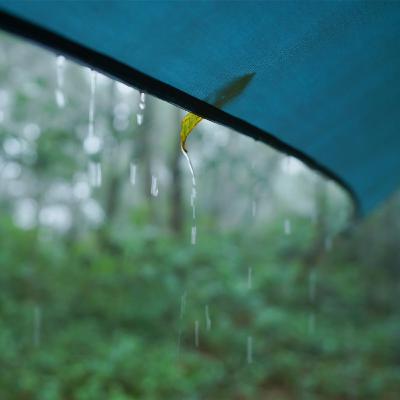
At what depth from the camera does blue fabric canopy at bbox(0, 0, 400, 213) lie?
1.04 metres

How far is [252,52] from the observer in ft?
4.49

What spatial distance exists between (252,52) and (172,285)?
5.71m

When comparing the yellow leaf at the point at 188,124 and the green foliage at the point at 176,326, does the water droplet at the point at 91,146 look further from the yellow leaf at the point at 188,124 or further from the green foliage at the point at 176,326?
the yellow leaf at the point at 188,124

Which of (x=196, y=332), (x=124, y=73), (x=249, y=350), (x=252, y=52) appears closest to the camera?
(x=124, y=73)

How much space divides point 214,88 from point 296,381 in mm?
5354

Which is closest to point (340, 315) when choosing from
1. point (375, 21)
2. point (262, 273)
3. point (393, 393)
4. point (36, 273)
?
point (262, 273)

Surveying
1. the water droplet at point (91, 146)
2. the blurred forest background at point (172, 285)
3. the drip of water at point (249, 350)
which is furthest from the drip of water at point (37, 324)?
the drip of water at point (249, 350)

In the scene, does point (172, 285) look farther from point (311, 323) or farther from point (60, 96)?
point (60, 96)

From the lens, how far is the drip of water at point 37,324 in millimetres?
5699

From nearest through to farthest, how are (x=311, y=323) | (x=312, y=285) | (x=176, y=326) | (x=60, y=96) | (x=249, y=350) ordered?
(x=60, y=96) → (x=249, y=350) → (x=176, y=326) → (x=311, y=323) → (x=312, y=285)

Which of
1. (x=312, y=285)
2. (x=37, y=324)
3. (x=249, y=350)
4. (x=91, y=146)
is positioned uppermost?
(x=91, y=146)

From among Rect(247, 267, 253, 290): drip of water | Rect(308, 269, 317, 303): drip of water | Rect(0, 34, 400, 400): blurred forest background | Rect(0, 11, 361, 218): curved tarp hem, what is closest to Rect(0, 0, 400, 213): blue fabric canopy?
Rect(0, 11, 361, 218): curved tarp hem

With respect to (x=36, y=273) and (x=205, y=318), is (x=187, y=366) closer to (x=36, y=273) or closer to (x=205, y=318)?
(x=205, y=318)

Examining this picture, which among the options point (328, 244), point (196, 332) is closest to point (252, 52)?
point (196, 332)
